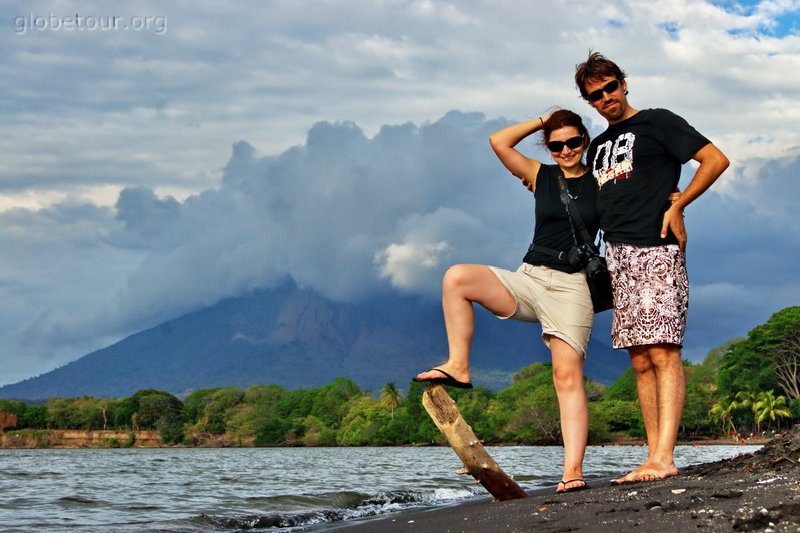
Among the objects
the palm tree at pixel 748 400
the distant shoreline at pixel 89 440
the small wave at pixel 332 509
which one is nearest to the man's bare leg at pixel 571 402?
the small wave at pixel 332 509

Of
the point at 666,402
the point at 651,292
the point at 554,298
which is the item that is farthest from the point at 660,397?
the point at 554,298

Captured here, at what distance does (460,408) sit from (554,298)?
127 metres

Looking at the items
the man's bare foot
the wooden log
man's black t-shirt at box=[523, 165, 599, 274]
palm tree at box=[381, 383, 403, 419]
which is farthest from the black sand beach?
palm tree at box=[381, 383, 403, 419]

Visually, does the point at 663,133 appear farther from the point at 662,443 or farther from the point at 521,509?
the point at 521,509

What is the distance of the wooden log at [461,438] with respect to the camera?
6.95 meters

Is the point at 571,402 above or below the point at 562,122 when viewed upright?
below

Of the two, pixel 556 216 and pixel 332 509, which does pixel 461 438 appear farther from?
pixel 332 509

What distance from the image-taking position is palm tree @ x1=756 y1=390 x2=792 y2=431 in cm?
7781

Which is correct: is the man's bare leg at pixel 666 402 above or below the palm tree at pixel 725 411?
above

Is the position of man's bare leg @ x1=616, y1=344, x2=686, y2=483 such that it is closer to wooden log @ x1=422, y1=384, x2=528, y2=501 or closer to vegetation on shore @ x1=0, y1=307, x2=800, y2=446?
wooden log @ x1=422, y1=384, x2=528, y2=501

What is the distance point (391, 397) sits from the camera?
14662 centimetres

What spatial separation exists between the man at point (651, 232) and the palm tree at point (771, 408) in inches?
3010

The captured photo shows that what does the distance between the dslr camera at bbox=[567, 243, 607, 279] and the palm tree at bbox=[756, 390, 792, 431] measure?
253 ft

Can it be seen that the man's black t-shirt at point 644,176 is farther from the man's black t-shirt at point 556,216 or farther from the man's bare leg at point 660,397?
the man's bare leg at point 660,397
